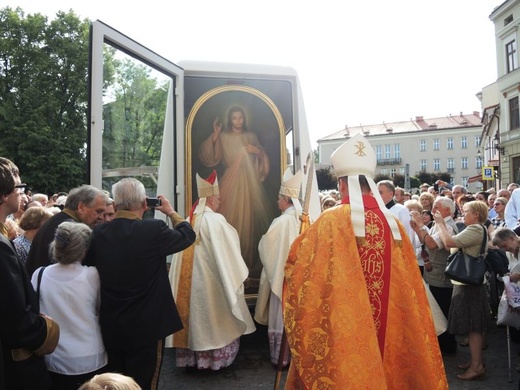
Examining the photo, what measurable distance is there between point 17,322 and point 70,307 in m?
0.73

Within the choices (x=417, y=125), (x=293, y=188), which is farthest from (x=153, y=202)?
(x=417, y=125)

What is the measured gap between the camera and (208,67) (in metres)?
5.97

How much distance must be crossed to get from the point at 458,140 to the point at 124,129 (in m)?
75.7

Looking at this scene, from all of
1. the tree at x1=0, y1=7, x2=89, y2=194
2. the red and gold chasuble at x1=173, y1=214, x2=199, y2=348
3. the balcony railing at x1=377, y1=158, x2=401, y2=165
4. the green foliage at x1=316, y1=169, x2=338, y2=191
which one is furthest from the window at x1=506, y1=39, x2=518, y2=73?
the balcony railing at x1=377, y1=158, x2=401, y2=165

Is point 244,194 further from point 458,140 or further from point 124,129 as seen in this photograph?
point 458,140

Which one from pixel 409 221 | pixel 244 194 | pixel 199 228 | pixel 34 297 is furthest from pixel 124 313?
pixel 409 221

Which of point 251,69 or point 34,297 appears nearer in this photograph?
point 34,297

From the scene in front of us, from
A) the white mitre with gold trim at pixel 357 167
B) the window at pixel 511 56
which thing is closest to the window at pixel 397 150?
the window at pixel 511 56

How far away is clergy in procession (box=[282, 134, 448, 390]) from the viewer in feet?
9.43

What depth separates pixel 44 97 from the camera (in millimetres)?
22219

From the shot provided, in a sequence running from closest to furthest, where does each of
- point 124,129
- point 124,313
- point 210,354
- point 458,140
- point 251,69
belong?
point 124,313 → point 124,129 → point 210,354 → point 251,69 → point 458,140

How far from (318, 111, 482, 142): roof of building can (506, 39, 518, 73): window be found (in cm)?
4740

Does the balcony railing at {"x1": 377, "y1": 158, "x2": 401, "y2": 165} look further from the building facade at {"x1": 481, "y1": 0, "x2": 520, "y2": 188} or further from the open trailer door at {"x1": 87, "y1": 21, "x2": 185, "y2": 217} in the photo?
the open trailer door at {"x1": 87, "y1": 21, "x2": 185, "y2": 217}

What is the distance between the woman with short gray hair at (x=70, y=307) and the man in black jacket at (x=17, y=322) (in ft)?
1.31
